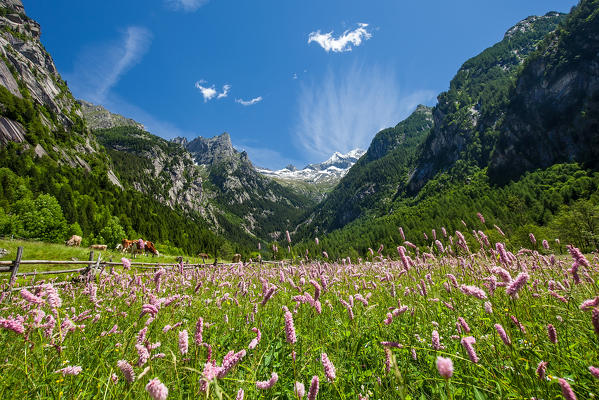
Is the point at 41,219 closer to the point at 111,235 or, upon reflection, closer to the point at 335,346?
the point at 111,235

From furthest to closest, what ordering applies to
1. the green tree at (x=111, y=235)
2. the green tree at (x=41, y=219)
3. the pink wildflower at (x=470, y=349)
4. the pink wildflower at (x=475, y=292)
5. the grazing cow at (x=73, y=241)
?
the green tree at (x=111, y=235) < the green tree at (x=41, y=219) < the grazing cow at (x=73, y=241) < the pink wildflower at (x=475, y=292) < the pink wildflower at (x=470, y=349)

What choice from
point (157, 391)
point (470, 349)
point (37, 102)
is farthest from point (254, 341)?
point (37, 102)

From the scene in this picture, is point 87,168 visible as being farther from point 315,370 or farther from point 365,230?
point 365,230

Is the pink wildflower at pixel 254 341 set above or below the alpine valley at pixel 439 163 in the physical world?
below

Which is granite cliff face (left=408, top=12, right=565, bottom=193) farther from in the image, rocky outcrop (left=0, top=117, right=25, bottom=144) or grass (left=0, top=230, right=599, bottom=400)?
rocky outcrop (left=0, top=117, right=25, bottom=144)

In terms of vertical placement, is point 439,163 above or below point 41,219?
above

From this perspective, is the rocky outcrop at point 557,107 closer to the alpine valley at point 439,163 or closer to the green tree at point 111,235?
the alpine valley at point 439,163

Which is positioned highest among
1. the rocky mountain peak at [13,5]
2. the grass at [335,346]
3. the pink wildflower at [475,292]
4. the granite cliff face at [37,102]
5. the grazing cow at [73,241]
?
the rocky mountain peak at [13,5]

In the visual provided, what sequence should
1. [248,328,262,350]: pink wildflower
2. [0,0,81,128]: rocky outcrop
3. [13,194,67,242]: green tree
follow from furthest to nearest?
[0,0,81,128]: rocky outcrop
[13,194,67,242]: green tree
[248,328,262,350]: pink wildflower

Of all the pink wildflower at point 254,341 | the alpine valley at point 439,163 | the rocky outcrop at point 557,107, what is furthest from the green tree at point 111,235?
the rocky outcrop at point 557,107

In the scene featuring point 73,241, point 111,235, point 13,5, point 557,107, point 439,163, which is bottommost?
point 73,241

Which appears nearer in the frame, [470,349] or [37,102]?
[470,349]

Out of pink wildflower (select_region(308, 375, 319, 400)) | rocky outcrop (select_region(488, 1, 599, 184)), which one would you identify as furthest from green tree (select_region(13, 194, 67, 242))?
rocky outcrop (select_region(488, 1, 599, 184))

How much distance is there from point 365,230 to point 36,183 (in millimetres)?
130679
